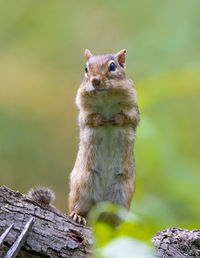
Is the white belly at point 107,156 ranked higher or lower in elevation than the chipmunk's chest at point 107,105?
lower

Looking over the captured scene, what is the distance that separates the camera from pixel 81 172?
12.6 feet

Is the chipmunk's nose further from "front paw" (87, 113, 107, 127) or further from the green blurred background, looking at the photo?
the green blurred background

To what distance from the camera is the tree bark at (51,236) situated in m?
2.83

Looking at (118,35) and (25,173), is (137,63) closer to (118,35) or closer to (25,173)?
(118,35)

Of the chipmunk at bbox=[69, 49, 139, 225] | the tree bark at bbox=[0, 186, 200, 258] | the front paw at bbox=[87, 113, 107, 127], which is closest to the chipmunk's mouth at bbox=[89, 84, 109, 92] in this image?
the chipmunk at bbox=[69, 49, 139, 225]

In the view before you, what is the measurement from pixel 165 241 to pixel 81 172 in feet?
2.60

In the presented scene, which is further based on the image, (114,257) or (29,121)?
(29,121)

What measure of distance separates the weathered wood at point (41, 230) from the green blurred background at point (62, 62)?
167 cm

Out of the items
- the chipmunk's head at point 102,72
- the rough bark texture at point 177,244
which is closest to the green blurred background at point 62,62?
the chipmunk's head at point 102,72

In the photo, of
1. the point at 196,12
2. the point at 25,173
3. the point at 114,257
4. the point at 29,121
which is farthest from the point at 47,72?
the point at 114,257

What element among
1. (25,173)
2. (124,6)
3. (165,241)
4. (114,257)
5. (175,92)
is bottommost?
(114,257)

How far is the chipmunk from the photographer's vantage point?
3.81m

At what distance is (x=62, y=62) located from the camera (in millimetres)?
8445

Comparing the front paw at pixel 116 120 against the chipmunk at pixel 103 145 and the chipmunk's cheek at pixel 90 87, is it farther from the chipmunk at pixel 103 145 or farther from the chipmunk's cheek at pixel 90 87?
the chipmunk's cheek at pixel 90 87
